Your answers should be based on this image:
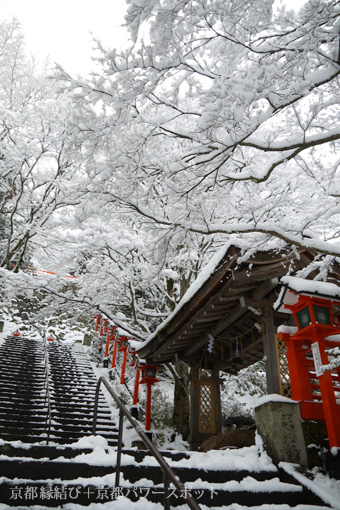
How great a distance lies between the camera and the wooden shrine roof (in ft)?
19.0

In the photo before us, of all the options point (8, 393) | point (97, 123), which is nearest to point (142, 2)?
point (97, 123)

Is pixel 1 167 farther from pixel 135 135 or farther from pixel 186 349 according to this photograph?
pixel 135 135

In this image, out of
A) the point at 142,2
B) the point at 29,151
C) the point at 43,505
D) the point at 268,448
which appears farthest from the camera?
the point at 29,151

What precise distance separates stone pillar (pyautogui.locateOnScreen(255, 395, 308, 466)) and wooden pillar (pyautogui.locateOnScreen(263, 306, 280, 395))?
1054 millimetres

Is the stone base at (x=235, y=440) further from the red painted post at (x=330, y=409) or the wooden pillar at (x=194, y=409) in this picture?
the wooden pillar at (x=194, y=409)

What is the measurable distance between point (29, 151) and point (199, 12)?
13.6 metres

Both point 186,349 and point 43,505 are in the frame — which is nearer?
point 43,505

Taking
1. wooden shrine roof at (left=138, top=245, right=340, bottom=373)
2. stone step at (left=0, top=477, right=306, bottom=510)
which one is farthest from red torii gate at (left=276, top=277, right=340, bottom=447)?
stone step at (left=0, top=477, right=306, bottom=510)

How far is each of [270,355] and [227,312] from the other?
1517 millimetres

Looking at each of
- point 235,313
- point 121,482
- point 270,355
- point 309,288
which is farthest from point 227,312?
point 121,482

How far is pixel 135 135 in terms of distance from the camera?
14.3 ft

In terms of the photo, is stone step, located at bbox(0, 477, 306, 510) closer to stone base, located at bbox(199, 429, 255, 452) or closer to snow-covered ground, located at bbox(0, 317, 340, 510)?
snow-covered ground, located at bbox(0, 317, 340, 510)

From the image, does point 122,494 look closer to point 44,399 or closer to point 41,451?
point 41,451

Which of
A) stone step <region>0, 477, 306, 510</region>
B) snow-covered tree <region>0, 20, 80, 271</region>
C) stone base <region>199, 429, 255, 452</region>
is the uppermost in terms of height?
snow-covered tree <region>0, 20, 80, 271</region>
